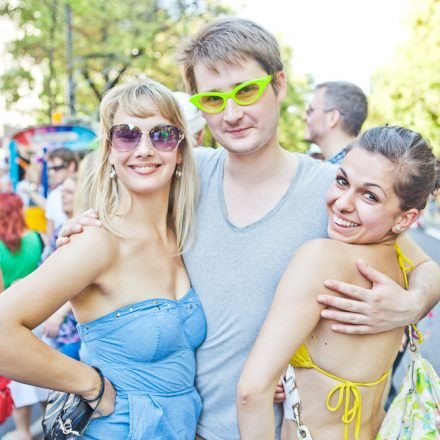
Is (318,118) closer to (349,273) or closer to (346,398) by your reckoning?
(349,273)

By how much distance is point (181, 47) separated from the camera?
7.57ft

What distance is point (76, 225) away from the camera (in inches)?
78.8

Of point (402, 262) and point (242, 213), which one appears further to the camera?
point (242, 213)

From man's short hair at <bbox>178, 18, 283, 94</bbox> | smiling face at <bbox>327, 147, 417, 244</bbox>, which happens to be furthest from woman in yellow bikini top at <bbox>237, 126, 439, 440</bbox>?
man's short hair at <bbox>178, 18, 283, 94</bbox>

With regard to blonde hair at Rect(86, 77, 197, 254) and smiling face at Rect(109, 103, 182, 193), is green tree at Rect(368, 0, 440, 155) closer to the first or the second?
blonde hair at Rect(86, 77, 197, 254)

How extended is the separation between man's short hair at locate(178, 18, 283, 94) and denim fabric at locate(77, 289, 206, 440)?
100 centimetres

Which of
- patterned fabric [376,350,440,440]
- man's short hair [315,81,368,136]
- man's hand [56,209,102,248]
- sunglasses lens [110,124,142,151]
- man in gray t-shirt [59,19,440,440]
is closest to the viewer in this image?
patterned fabric [376,350,440,440]

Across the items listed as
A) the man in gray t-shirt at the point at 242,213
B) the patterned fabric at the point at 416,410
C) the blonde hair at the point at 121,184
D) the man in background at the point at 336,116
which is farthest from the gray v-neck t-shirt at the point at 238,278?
the man in background at the point at 336,116

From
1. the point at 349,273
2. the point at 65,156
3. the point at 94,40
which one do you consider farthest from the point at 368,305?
the point at 94,40

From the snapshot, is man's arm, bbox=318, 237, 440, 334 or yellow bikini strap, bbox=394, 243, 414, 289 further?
yellow bikini strap, bbox=394, 243, 414, 289

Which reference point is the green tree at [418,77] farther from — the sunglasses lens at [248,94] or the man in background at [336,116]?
the sunglasses lens at [248,94]

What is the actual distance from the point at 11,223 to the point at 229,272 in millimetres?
3446

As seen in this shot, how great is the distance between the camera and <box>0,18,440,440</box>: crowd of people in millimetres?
1753

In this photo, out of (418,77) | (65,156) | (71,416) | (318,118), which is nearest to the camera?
(71,416)
